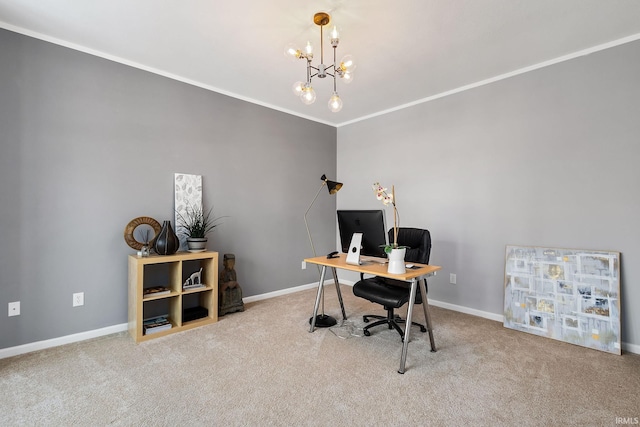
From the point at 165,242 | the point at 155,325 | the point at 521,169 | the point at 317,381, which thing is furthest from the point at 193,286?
the point at 521,169

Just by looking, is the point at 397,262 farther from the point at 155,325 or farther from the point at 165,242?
the point at 155,325

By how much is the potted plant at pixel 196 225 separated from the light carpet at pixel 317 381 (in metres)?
0.89

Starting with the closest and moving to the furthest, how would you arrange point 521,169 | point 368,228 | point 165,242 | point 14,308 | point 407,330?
point 407,330
point 14,308
point 368,228
point 165,242
point 521,169

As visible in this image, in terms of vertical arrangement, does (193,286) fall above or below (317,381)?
above

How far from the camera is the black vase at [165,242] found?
2.82 m

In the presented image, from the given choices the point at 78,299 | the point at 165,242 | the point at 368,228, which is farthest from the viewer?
the point at 165,242

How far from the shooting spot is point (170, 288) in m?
3.05

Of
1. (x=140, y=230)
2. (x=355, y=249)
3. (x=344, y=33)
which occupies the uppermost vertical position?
(x=344, y=33)

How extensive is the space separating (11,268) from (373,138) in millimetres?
4070

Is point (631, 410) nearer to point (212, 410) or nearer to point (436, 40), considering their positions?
point (212, 410)

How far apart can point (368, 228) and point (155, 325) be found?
2.14m

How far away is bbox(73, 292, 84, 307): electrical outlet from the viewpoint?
105 inches

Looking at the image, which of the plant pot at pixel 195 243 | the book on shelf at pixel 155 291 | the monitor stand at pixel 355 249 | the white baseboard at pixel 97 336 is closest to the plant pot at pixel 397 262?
the monitor stand at pixel 355 249

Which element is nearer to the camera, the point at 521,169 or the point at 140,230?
the point at 140,230
